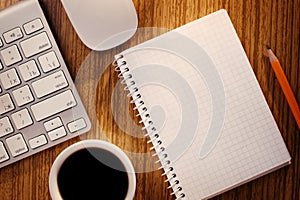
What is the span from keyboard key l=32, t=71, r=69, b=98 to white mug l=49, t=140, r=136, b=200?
84mm

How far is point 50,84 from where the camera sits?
2.61ft

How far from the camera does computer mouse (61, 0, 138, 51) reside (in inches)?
30.8

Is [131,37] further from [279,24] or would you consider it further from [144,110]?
[279,24]

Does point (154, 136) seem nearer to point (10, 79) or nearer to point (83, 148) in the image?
point (83, 148)

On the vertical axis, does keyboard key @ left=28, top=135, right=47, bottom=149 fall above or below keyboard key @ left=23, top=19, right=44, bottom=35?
below

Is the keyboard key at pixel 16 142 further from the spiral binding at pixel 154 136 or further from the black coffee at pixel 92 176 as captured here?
the spiral binding at pixel 154 136

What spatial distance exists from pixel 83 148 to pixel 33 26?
0.18 meters

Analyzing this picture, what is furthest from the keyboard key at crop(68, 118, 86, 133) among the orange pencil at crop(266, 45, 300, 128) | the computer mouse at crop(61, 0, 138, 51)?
the orange pencil at crop(266, 45, 300, 128)

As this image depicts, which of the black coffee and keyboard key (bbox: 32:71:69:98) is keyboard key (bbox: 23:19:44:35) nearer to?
keyboard key (bbox: 32:71:69:98)

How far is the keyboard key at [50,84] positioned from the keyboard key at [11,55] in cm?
4

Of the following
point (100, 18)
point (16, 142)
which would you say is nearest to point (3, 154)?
point (16, 142)

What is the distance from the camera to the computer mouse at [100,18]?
782mm

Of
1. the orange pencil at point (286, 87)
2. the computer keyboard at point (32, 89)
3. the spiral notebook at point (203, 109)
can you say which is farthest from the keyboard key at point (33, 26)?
the orange pencil at point (286, 87)

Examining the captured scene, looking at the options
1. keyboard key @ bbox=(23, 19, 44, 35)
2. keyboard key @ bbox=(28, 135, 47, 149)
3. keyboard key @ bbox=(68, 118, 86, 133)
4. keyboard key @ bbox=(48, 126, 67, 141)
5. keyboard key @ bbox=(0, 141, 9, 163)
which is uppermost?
keyboard key @ bbox=(23, 19, 44, 35)
